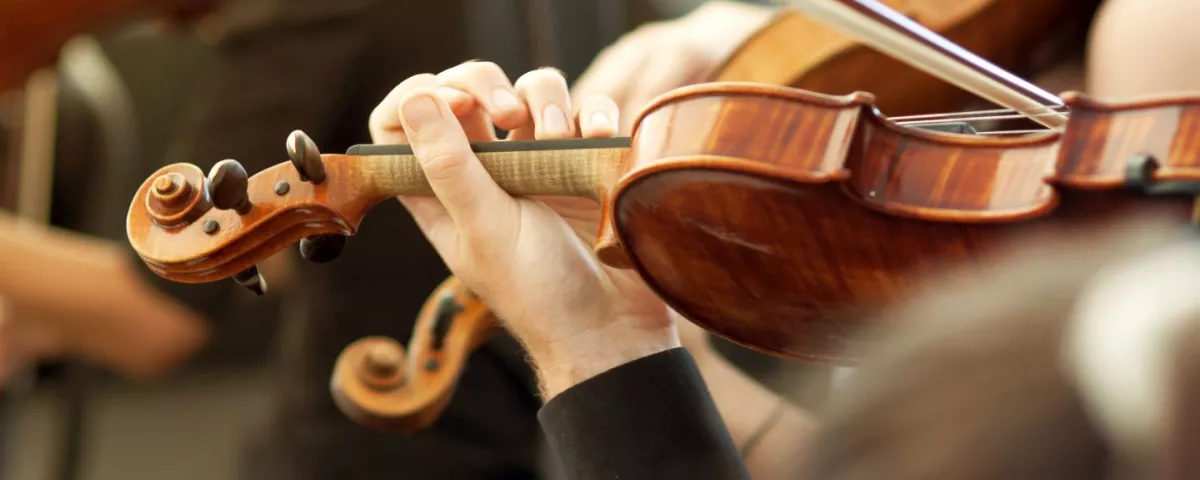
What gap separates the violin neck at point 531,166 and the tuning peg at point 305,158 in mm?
24

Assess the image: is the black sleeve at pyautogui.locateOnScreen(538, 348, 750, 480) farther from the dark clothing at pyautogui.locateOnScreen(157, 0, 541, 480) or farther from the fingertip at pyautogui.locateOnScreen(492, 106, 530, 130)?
the dark clothing at pyautogui.locateOnScreen(157, 0, 541, 480)

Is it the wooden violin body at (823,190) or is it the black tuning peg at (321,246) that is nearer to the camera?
the wooden violin body at (823,190)

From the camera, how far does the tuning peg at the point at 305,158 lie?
695 mm

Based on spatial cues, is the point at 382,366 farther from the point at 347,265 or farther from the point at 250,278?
the point at 347,265

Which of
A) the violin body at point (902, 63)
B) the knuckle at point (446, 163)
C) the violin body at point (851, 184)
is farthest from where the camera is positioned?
the violin body at point (902, 63)

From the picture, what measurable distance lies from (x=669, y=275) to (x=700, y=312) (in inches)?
1.3

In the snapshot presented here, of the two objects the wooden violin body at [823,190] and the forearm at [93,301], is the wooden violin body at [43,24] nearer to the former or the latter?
the forearm at [93,301]

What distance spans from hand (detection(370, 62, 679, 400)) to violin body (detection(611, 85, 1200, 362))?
9 centimetres

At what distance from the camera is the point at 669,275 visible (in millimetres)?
660

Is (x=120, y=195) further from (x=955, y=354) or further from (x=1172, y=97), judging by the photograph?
(x=955, y=354)

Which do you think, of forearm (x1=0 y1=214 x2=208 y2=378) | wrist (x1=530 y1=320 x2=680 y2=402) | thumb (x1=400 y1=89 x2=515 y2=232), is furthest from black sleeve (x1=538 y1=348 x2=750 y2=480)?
forearm (x1=0 y1=214 x2=208 y2=378)

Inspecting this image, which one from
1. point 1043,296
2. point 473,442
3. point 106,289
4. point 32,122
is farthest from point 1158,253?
point 32,122

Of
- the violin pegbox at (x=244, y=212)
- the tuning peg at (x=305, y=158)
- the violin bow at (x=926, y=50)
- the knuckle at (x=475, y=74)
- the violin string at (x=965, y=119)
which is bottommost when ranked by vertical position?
the violin pegbox at (x=244, y=212)

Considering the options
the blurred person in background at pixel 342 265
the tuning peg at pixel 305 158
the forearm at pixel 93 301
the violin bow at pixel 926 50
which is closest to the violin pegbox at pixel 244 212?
the tuning peg at pixel 305 158
